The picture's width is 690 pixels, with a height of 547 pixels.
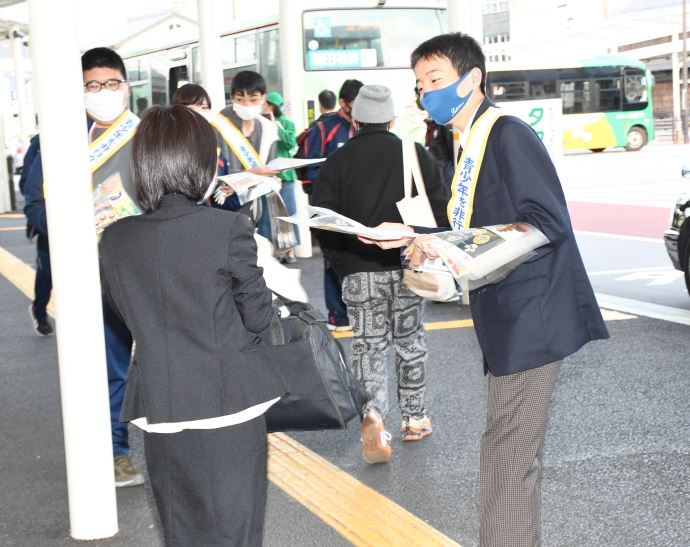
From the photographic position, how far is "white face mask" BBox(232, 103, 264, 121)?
260 inches

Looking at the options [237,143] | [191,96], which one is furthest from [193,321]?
[237,143]

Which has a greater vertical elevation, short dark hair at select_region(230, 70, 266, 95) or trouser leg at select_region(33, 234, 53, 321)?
short dark hair at select_region(230, 70, 266, 95)

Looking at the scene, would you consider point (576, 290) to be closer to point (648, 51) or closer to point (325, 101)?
point (325, 101)

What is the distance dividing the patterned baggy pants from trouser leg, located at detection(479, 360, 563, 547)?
183 centimetres

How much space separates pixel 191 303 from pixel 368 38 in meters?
15.5

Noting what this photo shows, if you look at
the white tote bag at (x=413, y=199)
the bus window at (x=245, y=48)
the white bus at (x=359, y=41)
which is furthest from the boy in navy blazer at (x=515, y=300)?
the bus window at (x=245, y=48)

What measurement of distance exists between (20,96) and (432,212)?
97.6 feet

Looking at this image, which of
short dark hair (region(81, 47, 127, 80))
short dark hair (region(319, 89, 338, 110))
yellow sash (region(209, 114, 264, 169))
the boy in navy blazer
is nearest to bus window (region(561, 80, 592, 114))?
short dark hair (region(319, 89, 338, 110))

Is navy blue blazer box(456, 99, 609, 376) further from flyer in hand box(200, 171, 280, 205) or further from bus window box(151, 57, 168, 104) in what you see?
bus window box(151, 57, 168, 104)

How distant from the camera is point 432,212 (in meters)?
4.55

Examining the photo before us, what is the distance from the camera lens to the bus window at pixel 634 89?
3094 centimetres

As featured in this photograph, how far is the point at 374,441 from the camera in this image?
15.2 feet

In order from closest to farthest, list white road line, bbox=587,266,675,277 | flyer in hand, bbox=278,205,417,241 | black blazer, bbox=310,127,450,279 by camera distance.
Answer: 1. flyer in hand, bbox=278,205,417,241
2. black blazer, bbox=310,127,450,279
3. white road line, bbox=587,266,675,277

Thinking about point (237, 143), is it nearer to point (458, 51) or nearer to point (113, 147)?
point (113, 147)
